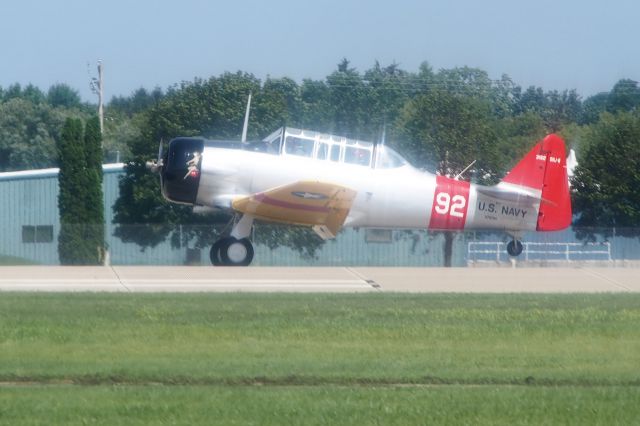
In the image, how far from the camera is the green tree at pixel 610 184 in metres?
36.9

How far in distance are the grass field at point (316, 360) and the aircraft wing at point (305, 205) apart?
6627 mm

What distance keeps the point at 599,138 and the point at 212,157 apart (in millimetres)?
22949

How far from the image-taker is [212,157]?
21.5m

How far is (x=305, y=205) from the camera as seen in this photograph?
71.3 ft

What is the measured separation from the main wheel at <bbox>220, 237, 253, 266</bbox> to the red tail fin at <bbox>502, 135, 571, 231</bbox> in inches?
238

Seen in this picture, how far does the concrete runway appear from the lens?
55.1ft

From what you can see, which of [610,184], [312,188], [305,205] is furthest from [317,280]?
[610,184]

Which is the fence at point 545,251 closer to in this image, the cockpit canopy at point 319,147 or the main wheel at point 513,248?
the main wheel at point 513,248

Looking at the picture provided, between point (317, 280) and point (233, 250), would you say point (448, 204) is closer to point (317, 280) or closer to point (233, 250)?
point (233, 250)

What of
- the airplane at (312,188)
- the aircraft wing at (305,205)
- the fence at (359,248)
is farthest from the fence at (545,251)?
the aircraft wing at (305,205)

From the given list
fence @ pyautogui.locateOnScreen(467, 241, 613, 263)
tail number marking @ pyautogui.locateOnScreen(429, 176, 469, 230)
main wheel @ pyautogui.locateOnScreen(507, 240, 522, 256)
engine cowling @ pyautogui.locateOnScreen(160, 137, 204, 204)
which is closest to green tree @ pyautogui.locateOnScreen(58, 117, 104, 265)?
fence @ pyautogui.locateOnScreen(467, 241, 613, 263)

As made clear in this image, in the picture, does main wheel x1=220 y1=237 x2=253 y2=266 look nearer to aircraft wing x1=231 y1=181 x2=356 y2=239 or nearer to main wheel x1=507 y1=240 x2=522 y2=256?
aircraft wing x1=231 y1=181 x2=356 y2=239

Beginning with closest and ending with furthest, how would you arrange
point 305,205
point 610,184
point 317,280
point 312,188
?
point 317,280 < point 312,188 < point 305,205 < point 610,184

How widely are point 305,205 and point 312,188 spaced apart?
0.61m
